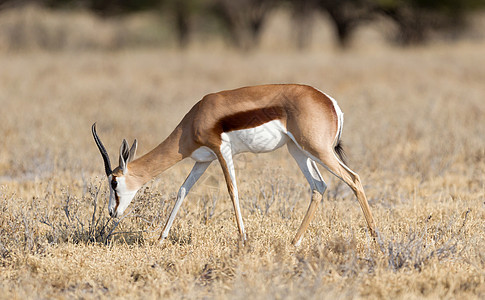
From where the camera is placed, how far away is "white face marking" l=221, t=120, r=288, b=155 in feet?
15.7

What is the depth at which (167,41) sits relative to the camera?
3709 centimetres

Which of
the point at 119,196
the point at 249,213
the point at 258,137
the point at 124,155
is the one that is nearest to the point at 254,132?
the point at 258,137

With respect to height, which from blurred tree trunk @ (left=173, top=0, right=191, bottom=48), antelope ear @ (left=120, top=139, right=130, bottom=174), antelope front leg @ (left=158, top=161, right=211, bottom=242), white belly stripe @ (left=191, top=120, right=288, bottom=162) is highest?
white belly stripe @ (left=191, top=120, right=288, bottom=162)

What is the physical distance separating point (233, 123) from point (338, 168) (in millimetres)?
914

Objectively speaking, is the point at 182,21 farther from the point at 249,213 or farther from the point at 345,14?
A: the point at 249,213

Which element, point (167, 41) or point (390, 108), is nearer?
point (390, 108)

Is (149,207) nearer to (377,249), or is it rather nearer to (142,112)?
(377,249)

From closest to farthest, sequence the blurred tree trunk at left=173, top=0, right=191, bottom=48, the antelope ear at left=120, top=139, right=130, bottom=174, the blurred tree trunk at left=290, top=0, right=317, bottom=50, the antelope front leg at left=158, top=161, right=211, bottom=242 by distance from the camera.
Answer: the antelope ear at left=120, top=139, right=130, bottom=174
the antelope front leg at left=158, top=161, right=211, bottom=242
the blurred tree trunk at left=290, top=0, right=317, bottom=50
the blurred tree trunk at left=173, top=0, right=191, bottom=48

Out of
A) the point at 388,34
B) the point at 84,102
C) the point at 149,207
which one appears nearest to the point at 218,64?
the point at 84,102

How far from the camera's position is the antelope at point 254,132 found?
479 centimetres

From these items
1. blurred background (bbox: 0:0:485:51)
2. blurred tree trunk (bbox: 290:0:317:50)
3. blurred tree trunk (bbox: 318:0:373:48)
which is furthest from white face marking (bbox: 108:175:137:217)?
blurred tree trunk (bbox: 318:0:373:48)

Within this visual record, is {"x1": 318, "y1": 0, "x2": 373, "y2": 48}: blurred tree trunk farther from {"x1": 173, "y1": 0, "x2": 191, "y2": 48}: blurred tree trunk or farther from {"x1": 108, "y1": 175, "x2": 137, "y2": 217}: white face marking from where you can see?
{"x1": 108, "y1": 175, "x2": 137, "y2": 217}: white face marking

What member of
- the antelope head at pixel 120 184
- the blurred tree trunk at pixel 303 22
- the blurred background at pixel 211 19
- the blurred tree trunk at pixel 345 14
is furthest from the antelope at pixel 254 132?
the blurred tree trunk at pixel 345 14

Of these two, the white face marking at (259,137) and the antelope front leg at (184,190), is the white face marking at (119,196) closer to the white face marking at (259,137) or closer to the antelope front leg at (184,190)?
the antelope front leg at (184,190)
